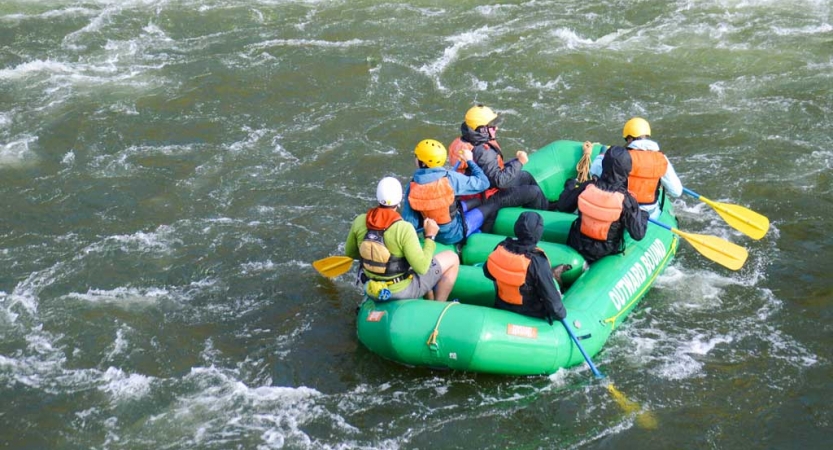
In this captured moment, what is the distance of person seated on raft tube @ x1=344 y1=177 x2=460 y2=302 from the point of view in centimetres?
663

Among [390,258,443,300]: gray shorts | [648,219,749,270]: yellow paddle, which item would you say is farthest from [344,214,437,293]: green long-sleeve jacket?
[648,219,749,270]: yellow paddle

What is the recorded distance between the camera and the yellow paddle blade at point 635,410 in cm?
635

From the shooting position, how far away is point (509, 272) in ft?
21.5

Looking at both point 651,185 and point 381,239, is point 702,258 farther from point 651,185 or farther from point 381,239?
point 381,239

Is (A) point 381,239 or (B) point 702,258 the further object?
(B) point 702,258

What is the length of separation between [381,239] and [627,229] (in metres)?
2.09

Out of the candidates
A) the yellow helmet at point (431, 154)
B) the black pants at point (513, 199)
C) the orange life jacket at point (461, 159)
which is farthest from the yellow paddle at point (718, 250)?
the yellow helmet at point (431, 154)

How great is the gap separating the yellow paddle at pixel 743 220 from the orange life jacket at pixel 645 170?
730 mm

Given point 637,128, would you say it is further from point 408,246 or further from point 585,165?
point 408,246

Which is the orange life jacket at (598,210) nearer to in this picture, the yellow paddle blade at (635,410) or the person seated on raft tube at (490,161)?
the person seated on raft tube at (490,161)

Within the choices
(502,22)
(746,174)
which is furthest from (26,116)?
(746,174)

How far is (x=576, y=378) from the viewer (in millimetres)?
6723

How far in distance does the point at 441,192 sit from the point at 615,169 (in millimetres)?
1462

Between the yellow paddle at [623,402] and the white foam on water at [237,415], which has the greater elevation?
the yellow paddle at [623,402]
